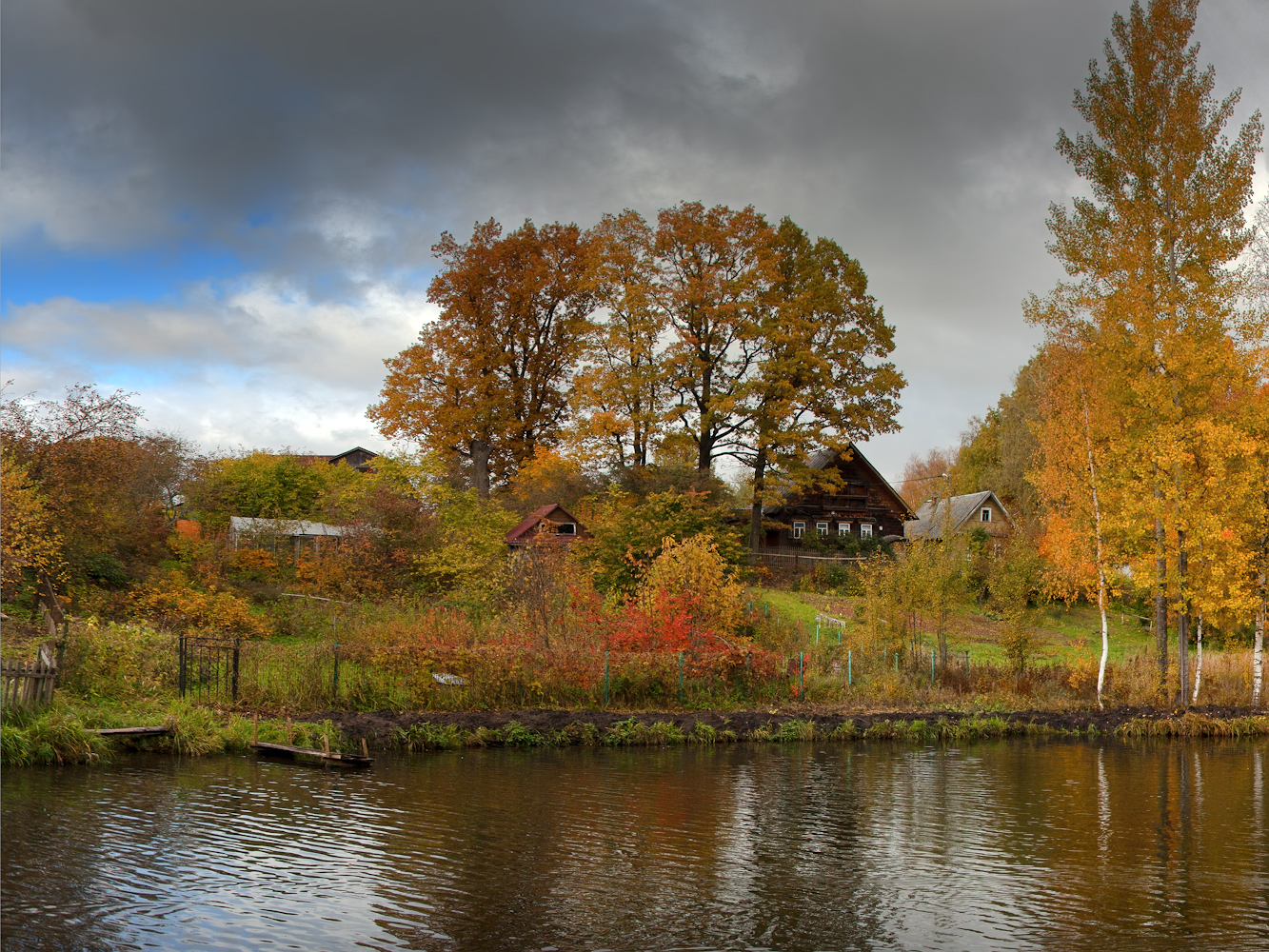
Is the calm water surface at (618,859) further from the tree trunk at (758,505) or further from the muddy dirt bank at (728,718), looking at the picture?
the tree trunk at (758,505)

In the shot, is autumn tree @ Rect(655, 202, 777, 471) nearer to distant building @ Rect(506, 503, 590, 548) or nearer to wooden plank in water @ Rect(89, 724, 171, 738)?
distant building @ Rect(506, 503, 590, 548)

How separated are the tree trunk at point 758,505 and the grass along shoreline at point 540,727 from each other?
19.7m

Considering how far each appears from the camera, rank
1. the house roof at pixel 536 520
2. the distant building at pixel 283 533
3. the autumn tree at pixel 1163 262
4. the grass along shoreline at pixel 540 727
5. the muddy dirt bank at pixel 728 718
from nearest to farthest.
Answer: the grass along shoreline at pixel 540 727 < the muddy dirt bank at pixel 728 718 < the autumn tree at pixel 1163 262 < the distant building at pixel 283 533 < the house roof at pixel 536 520

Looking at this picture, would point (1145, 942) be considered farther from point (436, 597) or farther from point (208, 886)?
point (436, 597)

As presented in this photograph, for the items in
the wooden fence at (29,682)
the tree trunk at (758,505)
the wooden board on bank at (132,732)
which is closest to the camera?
the wooden fence at (29,682)

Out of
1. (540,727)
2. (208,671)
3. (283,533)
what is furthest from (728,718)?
(283,533)

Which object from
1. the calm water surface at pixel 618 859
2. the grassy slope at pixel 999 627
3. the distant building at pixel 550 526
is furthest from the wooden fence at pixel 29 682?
the distant building at pixel 550 526

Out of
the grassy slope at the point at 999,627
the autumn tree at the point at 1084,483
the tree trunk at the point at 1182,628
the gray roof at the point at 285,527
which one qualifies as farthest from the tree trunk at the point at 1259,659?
the gray roof at the point at 285,527

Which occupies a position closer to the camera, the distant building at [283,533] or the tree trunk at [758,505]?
the distant building at [283,533]

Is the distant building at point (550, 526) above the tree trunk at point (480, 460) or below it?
below

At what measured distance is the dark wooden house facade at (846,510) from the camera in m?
50.0

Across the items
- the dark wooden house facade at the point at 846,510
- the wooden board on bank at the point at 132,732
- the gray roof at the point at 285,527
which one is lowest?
the wooden board on bank at the point at 132,732

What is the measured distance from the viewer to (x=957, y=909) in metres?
9.43

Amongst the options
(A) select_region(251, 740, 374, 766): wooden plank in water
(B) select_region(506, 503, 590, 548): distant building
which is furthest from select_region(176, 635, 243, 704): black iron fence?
(B) select_region(506, 503, 590, 548): distant building
